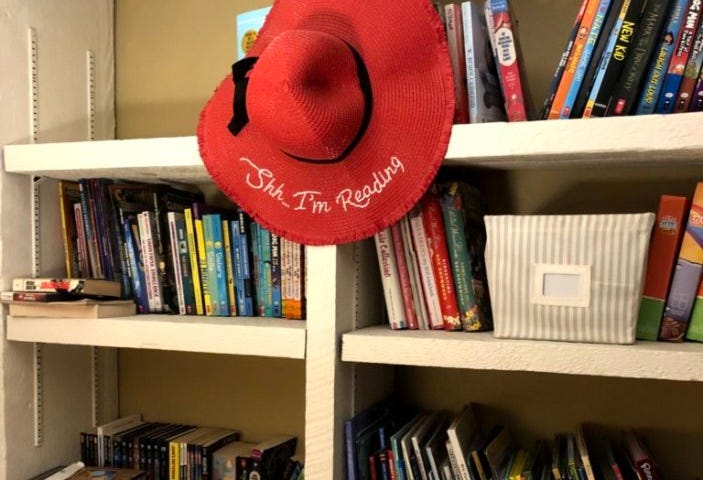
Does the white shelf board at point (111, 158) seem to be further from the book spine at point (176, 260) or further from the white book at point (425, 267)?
the white book at point (425, 267)

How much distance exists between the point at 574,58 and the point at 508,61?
0.11 m

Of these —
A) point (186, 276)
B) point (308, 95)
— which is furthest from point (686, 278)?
point (186, 276)

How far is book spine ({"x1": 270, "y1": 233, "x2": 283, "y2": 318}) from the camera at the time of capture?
1.39 meters

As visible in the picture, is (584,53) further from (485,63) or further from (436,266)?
(436,266)

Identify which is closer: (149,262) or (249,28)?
(249,28)

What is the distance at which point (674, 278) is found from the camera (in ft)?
3.63

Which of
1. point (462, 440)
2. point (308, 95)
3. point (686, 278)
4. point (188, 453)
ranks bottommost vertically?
point (188, 453)

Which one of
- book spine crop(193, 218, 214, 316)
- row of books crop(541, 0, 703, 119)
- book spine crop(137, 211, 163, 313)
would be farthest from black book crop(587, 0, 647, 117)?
book spine crop(137, 211, 163, 313)

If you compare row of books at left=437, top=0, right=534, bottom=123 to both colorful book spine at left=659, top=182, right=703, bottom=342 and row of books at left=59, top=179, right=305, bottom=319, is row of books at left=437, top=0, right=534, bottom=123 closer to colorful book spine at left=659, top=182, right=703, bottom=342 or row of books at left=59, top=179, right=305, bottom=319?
colorful book spine at left=659, top=182, right=703, bottom=342

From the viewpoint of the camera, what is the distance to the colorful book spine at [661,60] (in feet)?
3.51

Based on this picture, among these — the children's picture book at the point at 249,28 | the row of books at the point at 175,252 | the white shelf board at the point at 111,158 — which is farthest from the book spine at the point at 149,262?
the children's picture book at the point at 249,28

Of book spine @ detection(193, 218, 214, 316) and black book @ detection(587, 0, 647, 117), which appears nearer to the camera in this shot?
black book @ detection(587, 0, 647, 117)

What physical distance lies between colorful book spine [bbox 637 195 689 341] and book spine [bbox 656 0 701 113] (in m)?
0.17

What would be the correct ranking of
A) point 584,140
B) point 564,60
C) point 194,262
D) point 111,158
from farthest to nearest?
point 194,262
point 111,158
point 564,60
point 584,140
